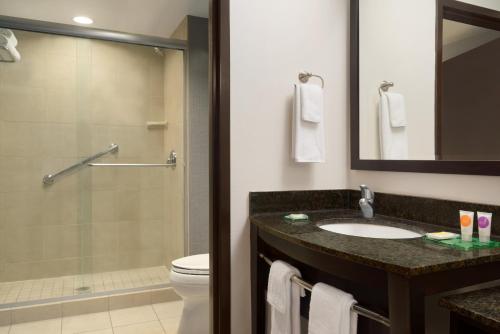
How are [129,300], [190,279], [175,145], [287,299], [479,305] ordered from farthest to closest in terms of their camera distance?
[175,145] → [129,300] → [190,279] → [287,299] → [479,305]

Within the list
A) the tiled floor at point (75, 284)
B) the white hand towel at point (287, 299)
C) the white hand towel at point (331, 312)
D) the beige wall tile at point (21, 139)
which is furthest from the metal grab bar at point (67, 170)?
the white hand towel at point (331, 312)

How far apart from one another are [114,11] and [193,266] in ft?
6.70

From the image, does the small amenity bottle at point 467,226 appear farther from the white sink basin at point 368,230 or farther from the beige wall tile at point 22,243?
the beige wall tile at point 22,243

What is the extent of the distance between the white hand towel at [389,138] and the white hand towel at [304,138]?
28 centimetres

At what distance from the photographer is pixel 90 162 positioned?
3.19 metres

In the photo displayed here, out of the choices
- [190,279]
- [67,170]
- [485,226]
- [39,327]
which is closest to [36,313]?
[39,327]

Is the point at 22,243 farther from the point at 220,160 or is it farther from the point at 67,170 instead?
the point at 220,160

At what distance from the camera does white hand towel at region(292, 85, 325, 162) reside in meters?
1.63

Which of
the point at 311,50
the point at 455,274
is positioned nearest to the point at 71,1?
the point at 311,50

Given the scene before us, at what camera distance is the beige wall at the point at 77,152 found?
3.06 meters

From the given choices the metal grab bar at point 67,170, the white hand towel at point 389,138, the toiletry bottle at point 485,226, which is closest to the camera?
the toiletry bottle at point 485,226

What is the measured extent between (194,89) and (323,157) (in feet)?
5.40

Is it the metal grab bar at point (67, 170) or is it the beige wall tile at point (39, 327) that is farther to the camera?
the metal grab bar at point (67, 170)

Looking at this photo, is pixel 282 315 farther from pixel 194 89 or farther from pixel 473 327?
pixel 194 89
